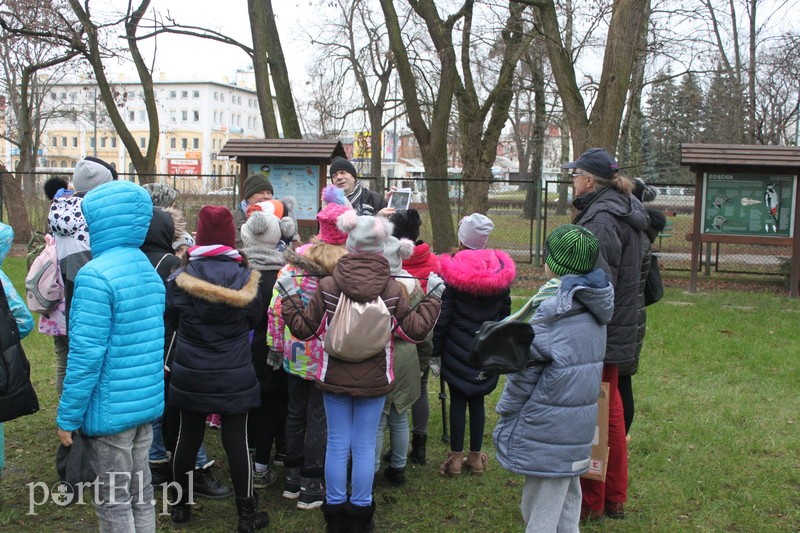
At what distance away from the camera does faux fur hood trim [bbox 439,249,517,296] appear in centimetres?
450

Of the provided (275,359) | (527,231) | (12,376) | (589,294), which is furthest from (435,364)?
(527,231)

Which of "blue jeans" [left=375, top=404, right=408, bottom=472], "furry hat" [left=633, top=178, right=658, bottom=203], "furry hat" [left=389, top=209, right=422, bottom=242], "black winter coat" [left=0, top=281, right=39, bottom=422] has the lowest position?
"blue jeans" [left=375, top=404, right=408, bottom=472]

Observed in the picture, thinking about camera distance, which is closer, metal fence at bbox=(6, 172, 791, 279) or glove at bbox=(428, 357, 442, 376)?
glove at bbox=(428, 357, 442, 376)

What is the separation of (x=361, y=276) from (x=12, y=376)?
164 cm

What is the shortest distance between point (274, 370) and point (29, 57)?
63.1ft

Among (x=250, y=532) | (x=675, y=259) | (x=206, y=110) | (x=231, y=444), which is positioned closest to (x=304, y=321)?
(x=231, y=444)

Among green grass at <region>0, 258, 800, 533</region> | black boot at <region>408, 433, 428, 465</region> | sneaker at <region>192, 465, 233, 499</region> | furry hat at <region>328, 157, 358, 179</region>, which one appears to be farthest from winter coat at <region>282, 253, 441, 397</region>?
furry hat at <region>328, 157, 358, 179</region>

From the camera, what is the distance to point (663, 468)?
5031 mm

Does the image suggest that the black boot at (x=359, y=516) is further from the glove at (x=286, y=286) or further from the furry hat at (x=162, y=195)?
the furry hat at (x=162, y=195)

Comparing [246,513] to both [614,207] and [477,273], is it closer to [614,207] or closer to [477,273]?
[477,273]

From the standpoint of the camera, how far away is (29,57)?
20.3 meters

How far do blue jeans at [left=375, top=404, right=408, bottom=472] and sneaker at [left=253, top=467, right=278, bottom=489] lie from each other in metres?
0.70

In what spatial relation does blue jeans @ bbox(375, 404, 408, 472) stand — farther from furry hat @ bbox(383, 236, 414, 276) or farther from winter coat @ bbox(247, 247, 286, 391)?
furry hat @ bbox(383, 236, 414, 276)

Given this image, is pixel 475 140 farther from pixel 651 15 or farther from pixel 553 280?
pixel 553 280
